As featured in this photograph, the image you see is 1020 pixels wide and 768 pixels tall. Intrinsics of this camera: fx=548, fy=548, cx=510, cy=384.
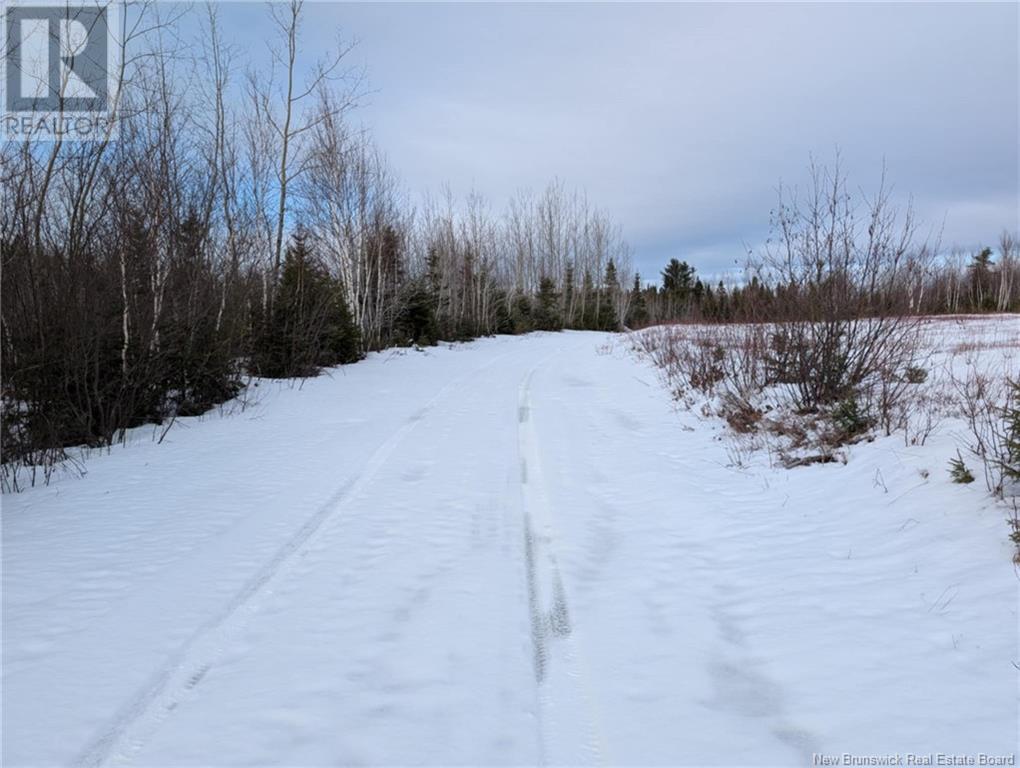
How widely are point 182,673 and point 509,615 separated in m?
1.64

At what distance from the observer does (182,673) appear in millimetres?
2592

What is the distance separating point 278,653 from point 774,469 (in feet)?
17.1

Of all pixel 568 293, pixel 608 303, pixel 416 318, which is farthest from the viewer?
pixel 608 303

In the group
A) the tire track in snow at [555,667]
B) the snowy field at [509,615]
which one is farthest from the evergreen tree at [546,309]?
the tire track in snow at [555,667]

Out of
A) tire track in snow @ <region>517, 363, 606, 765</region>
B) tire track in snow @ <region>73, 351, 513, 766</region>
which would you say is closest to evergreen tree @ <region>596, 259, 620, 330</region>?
tire track in snow @ <region>517, 363, 606, 765</region>

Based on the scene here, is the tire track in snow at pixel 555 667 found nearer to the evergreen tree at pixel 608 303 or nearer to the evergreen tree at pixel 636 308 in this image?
the evergreen tree at pixel 608 303

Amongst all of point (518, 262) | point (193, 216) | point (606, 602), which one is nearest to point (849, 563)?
point (606, 602)

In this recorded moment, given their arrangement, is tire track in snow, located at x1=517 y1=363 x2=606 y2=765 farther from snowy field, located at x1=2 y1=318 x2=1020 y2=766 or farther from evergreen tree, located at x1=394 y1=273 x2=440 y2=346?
evergreen tree, located at x1=394 y1=273 x2=440 y2=346

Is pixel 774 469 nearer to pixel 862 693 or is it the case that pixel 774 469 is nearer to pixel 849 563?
pixel 849 563

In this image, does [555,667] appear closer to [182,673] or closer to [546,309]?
[182,673]

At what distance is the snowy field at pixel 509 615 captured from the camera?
2.25m

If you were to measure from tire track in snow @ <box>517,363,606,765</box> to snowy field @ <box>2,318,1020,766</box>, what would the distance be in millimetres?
13

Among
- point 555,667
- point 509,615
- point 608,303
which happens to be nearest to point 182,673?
point 509,615

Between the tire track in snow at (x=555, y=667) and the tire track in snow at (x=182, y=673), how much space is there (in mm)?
1607
